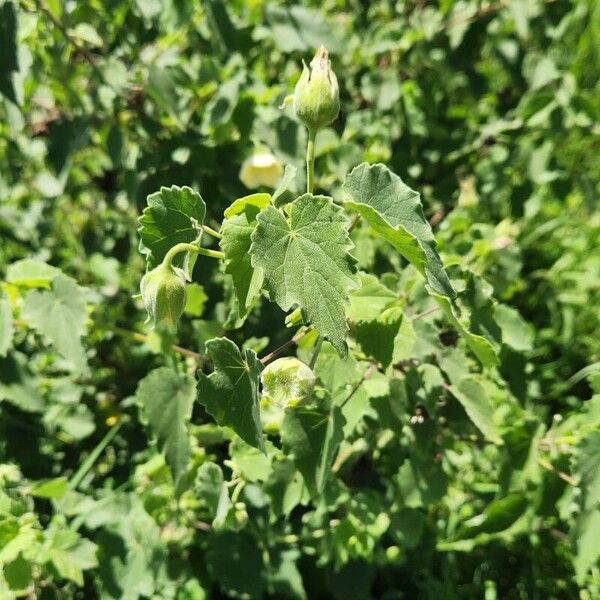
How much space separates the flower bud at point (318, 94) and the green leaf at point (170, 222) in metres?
0.19

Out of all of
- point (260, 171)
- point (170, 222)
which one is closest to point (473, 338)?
point (170, 222)

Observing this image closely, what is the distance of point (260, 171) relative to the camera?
5.18ft

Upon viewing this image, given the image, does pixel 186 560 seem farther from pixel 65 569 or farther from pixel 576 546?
pixel 576 546

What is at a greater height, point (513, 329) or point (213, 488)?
point (513, 329)

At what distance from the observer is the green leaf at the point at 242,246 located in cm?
93

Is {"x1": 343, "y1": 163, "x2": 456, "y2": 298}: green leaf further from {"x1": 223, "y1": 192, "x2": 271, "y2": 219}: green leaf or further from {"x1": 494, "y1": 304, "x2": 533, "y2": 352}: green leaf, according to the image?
{"x1": 494, "y1": 304, "x2": 533, "y2": 352}: green leaf

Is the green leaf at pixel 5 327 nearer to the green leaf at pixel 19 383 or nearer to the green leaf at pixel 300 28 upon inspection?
the green leaf at pixel 19 383

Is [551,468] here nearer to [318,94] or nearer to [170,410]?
[170,410]

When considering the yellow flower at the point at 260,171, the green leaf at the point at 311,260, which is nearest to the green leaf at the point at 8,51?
the yellow flower at the point at 260,171

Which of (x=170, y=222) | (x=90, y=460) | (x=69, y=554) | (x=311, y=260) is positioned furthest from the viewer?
(x=90, y=460)

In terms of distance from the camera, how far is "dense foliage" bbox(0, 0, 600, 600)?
39.3 inches

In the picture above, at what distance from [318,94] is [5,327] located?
2.62 feet

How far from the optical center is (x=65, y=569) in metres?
1.35

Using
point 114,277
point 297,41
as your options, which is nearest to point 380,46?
point 297,41
